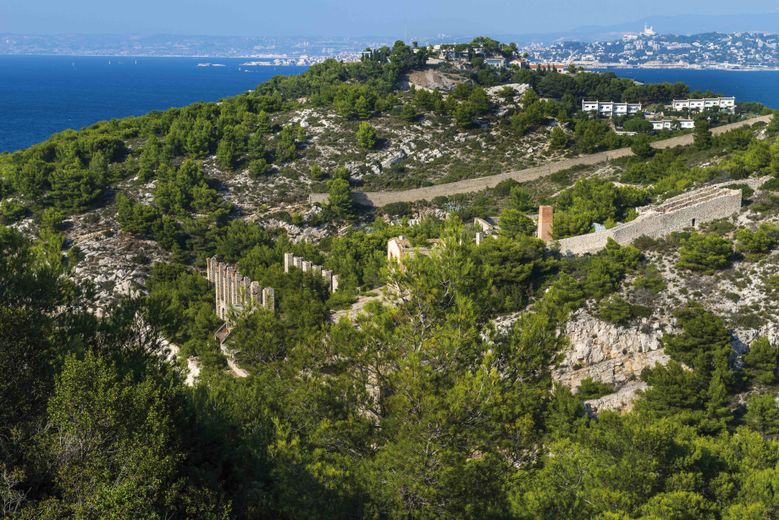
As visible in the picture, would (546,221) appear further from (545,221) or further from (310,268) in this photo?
(310,268)

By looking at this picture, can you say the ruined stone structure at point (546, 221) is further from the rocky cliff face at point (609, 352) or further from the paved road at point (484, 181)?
the paved road at point (484, 181)

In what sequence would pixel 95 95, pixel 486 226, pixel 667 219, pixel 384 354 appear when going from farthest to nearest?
pixel 95 95 < pixel 486 226 < pixel 667 219 < pixel 384 354

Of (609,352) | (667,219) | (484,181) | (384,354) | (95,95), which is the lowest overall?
(95,95)

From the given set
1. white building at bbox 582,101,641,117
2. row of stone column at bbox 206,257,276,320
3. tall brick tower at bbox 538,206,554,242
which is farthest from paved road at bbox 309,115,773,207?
tall brick tower at bbox 538,206,554,242

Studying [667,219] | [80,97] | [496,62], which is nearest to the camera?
[667,219]

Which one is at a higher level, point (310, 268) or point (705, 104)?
point (705, 104)

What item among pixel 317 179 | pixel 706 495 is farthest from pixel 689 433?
pixel 317 179

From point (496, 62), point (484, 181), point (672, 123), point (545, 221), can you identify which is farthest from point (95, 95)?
point (545, 221)
